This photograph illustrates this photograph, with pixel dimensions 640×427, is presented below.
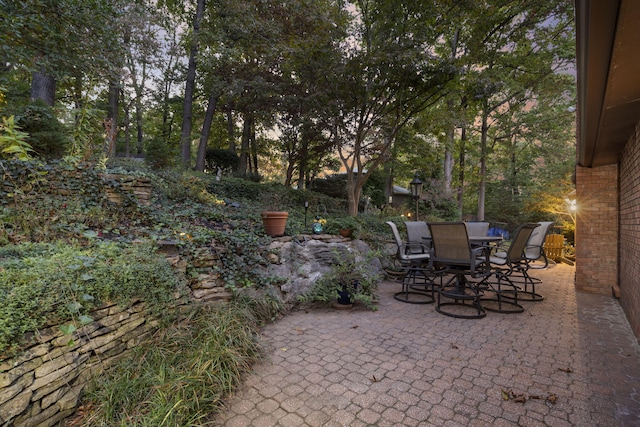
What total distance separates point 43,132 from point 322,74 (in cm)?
520

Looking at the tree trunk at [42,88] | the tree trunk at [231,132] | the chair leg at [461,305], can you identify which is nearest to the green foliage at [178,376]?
the chair leg at [461,305]

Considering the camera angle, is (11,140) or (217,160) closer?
(11,140)

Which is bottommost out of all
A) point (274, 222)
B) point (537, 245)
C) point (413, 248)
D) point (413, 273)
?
point (413, 273)

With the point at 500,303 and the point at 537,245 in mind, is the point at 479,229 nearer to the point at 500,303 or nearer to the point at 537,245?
the point at 537,245

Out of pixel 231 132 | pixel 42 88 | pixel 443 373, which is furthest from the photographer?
pixel 231 132

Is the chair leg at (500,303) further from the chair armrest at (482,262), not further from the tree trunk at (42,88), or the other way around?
the tree trunk at (42,88)

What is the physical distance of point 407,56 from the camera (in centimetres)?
590

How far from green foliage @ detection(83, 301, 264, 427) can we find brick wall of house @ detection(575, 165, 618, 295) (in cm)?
535

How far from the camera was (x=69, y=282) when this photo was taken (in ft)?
5.87

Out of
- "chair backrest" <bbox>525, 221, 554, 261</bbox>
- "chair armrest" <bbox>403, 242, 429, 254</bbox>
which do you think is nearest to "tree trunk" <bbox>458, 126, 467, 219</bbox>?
"chair backrest" <bbox>525, 221, 554, 261</bbox>

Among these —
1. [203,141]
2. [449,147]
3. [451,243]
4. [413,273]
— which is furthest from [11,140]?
[449,147]

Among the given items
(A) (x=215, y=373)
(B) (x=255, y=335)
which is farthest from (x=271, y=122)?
(A) (x=215, y=373)

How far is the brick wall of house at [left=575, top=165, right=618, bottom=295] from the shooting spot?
4527 millimetres

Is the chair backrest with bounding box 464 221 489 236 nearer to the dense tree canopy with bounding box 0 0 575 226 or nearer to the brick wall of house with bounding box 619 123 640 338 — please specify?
the brick wall of house with bounding box 619 123 640 338
